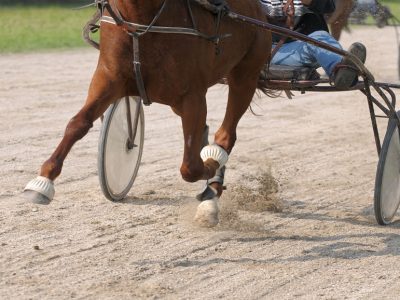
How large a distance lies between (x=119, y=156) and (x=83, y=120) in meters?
1.41

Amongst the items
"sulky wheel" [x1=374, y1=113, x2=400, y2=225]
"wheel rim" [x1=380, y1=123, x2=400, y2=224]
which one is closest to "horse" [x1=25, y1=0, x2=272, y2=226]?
"sulky wheel" [x1=374, y1=113, x2=400, y2=225]

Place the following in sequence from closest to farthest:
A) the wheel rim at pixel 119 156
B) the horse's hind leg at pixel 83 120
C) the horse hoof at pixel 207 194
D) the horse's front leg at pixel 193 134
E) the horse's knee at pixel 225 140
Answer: the horse's hind leg at pixel 83 120 < the horse's front leg at pixel 193 134 < the horse hoof at pixel 207 194 < the horse's knee at pixel 225 140 < the wheel rim at pixel 119 156

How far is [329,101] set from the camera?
11281 mm

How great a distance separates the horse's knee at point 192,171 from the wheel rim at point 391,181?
1.26 metres

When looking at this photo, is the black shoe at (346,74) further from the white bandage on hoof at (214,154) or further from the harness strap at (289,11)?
the white bandage on hoof at (214,154)

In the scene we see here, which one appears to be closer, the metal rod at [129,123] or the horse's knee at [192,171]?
the horse's knee at [192,171]

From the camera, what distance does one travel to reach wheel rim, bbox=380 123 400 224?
6.05 meters

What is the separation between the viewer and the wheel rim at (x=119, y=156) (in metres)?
6.14

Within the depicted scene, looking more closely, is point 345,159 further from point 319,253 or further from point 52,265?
point 52,265

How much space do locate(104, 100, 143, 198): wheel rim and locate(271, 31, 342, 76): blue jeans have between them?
97 cm

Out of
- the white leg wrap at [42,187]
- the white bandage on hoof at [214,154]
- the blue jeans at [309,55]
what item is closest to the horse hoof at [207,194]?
the white bandage on hoof at [214,154]

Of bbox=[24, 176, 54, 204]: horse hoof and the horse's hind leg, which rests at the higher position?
the horse's hind leg

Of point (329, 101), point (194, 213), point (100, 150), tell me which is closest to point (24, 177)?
point (100, 150)

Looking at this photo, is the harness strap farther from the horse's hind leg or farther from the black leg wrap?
the horse's hind leg
